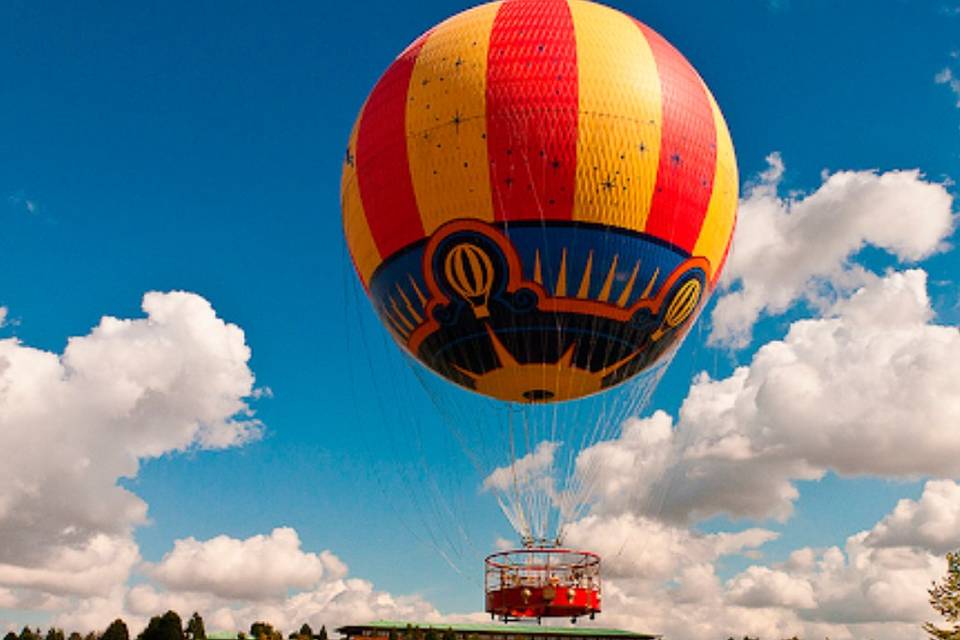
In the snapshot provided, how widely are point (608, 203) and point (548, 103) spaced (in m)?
2.33

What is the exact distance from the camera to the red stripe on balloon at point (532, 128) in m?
19.2

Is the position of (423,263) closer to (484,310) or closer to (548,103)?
(484,310)

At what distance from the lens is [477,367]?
2209 cm

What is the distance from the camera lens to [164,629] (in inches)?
2420

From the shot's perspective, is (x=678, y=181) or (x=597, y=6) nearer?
(x=678, y=181)

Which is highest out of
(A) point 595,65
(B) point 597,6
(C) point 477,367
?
(B) point 597,6

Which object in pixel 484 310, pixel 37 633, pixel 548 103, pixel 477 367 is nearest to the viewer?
pixel 548 103

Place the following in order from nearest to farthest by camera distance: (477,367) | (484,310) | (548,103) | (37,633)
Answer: (548,103) → (484,310) → (477,367) → (37,633)

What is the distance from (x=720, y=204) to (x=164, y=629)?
52.3 m

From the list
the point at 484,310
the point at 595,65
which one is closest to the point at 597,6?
the point at 595,65

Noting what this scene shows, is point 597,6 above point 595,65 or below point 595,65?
above

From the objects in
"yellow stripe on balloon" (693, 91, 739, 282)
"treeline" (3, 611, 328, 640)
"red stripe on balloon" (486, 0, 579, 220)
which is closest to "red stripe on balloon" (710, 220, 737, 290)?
"yellow stripe on balloon" (693, 91, 739, 282)

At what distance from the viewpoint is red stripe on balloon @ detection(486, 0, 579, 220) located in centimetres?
1922

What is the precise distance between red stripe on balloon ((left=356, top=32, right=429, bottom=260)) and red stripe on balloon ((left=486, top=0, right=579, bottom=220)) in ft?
6.57
